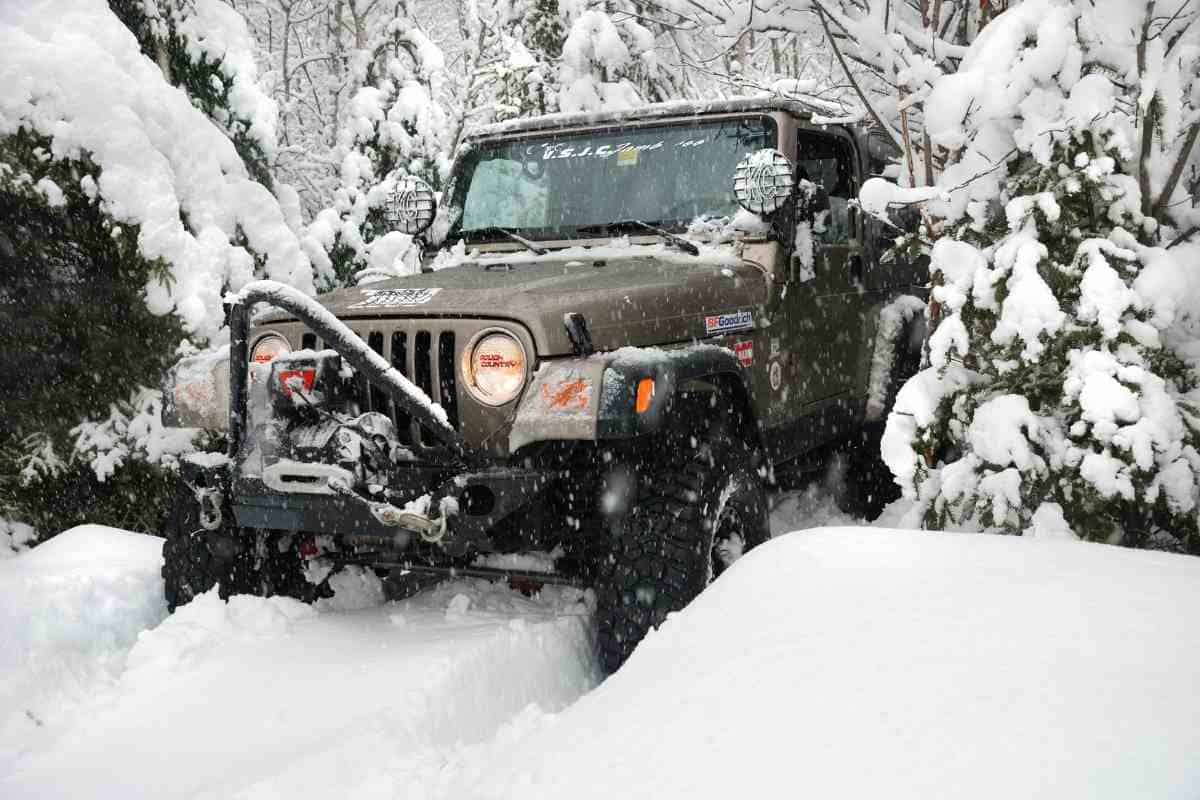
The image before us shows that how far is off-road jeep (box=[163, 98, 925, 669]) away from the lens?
3.21 m

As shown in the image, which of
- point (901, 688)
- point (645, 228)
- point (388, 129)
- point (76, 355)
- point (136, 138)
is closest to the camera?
point (901, 688)

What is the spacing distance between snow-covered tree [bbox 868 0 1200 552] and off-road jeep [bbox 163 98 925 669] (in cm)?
73

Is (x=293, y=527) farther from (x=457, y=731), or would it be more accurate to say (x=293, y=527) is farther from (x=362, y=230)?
(x=362, y=230)

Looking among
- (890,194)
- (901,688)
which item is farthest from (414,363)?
(901,688)

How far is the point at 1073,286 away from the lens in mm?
3350

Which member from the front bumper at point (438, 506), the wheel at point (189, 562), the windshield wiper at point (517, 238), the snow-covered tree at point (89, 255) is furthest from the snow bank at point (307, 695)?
the snow-covered tree at point (89, 255)

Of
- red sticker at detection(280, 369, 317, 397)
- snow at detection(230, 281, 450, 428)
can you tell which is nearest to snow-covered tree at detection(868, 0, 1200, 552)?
snow at detection(230, 281, 450, 428)

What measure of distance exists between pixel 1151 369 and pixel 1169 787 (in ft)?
7.01

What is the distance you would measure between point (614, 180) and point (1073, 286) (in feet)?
6.28

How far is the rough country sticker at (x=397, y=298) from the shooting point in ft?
11.4

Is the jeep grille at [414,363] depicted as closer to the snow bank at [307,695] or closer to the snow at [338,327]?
the snow at [338,327]

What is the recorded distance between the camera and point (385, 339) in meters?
3.46

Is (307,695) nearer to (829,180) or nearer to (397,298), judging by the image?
(397,298)

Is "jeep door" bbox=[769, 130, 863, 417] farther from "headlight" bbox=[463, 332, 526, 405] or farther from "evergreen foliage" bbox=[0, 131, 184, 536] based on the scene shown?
"evergreen foliage" bbox=[0, 131, 184, 536]
